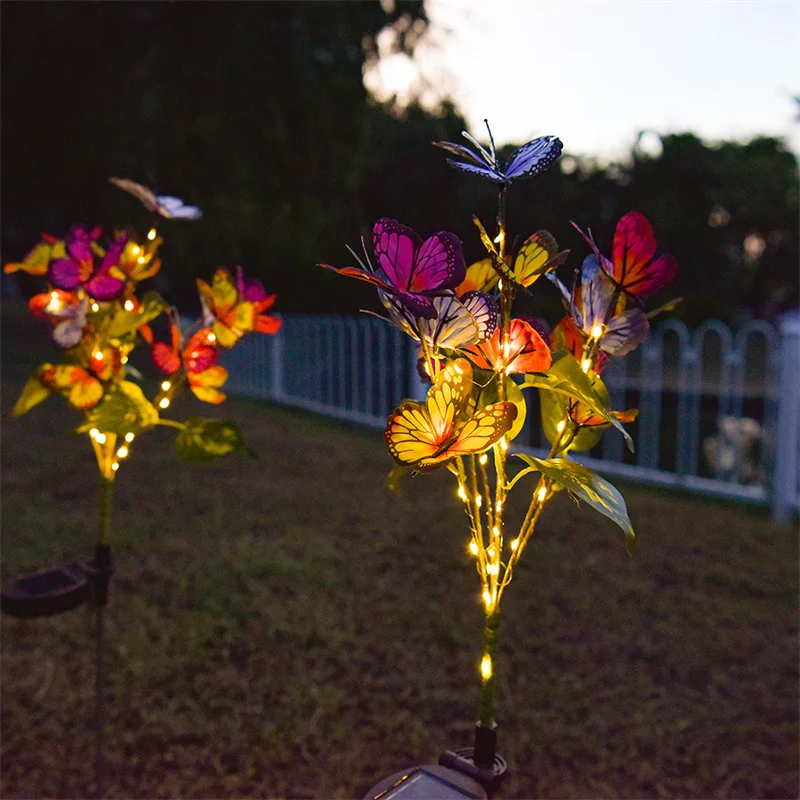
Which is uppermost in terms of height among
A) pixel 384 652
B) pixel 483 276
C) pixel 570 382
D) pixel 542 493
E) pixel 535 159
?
pixel 535 159

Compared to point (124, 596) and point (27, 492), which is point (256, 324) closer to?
point (124, 596)

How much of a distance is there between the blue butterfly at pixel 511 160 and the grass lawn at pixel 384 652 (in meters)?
1.55

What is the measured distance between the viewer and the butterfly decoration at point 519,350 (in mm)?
780

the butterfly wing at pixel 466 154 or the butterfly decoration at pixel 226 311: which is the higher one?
the butterfly wing at pixel 466 154

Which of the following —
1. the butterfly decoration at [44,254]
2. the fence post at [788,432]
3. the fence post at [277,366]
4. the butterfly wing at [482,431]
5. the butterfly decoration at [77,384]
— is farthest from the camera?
the fence post at [277,366]

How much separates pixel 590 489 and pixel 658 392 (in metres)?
4.18

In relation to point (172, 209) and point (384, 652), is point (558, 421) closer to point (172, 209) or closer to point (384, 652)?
point (172, 209)

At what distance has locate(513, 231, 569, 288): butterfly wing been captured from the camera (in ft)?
2.64

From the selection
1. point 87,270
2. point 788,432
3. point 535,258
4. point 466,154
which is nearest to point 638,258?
point 535,258

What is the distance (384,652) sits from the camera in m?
2.47

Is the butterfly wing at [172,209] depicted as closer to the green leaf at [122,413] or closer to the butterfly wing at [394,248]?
the green leaf at [122,413]

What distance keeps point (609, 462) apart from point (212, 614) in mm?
3022

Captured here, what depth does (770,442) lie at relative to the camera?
420cm

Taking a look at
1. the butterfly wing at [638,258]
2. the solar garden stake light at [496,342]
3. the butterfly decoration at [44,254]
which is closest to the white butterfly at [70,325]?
the butterfly decoration at [44,254]
